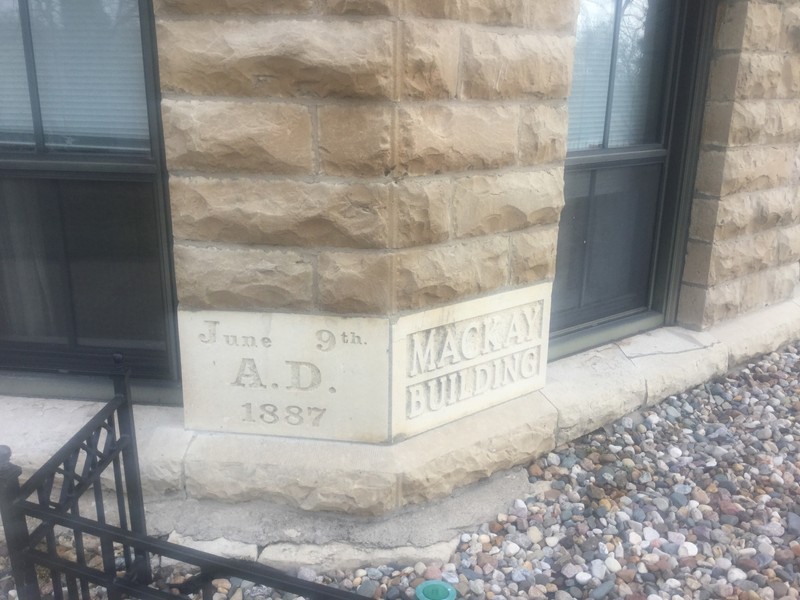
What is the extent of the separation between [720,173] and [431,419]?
2123mm

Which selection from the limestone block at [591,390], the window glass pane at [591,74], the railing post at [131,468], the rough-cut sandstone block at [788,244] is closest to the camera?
the railing post at [131,468]

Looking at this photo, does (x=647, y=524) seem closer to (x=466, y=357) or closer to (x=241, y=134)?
(x=466, y=357)

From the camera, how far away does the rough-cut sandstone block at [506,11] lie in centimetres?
221

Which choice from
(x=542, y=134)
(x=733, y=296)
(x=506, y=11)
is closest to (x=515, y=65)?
(x=506, y=11)

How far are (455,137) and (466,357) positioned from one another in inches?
33.4

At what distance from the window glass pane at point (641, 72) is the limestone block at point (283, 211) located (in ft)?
5.95

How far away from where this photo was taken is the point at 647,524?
263 centimetres

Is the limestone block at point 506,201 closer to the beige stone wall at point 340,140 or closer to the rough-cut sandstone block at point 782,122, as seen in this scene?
the beige stone wall at point 340,140

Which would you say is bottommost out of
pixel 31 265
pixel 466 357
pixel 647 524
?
pixel 647 524

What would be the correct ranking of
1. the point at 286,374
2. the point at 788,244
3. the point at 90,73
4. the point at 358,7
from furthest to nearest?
1. the point at 788,244
2. the point at 90,73
3. the point at 286,374
4. the point at 358,7

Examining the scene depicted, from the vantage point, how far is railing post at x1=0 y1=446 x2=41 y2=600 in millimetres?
1597

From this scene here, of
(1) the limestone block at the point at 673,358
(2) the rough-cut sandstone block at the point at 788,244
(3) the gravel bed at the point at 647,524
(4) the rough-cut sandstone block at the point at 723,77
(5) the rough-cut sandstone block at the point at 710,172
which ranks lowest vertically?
(3) the gravel bed at the point at 647,524

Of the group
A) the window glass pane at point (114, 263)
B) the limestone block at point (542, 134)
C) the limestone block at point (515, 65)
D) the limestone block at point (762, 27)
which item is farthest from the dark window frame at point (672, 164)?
the window glass pane at point (114, 263)

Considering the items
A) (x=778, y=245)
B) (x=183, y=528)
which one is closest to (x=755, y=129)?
(x=778, y=245)
